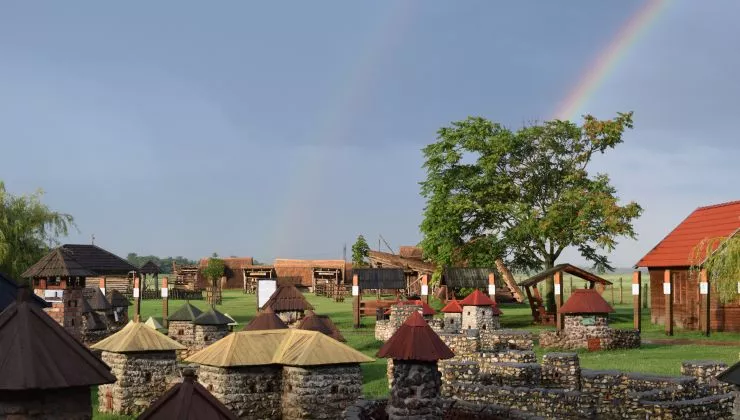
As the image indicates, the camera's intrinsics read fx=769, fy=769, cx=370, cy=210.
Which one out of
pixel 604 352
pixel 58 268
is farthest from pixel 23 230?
pixel 604 352

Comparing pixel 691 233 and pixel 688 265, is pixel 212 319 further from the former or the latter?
pixel 691 233

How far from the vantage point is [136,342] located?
1001 inches

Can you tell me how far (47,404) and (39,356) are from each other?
2.20ft

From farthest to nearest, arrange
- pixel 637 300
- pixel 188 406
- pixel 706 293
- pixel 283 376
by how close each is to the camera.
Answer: pixel 637 300
pixel 706 293
pixel 283 376
pixel 188 406

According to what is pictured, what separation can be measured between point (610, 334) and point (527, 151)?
20145mm

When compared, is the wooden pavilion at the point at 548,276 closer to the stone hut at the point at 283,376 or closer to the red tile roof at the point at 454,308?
the red tile roof at the point at 454,308

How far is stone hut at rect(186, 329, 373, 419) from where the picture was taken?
2042cm

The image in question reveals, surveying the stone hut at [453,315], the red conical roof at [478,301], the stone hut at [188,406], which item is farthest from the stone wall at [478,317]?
the stone hut at [188,406]

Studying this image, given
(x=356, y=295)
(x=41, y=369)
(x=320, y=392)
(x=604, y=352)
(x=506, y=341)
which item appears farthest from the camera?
(x=356, y=295)

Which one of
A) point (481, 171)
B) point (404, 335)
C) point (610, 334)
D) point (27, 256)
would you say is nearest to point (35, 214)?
point (27, 256)

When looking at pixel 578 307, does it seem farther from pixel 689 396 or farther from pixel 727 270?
pixel 689 396

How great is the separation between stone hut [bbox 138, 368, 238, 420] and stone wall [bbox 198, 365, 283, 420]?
9.46 meters

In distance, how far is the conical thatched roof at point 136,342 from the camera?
82.9 ft

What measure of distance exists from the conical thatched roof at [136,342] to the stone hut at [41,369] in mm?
14439
